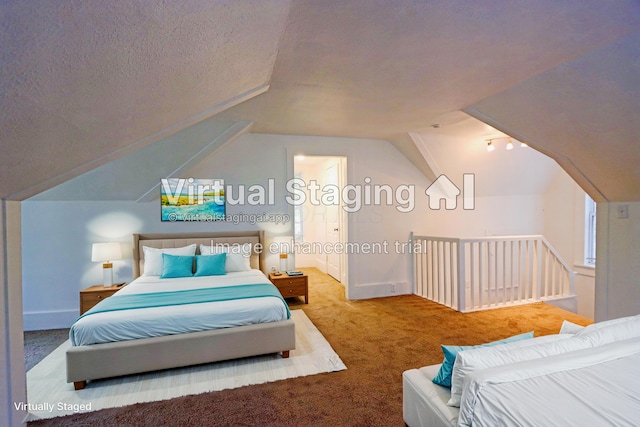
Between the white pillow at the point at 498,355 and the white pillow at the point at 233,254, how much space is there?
303 centimetres

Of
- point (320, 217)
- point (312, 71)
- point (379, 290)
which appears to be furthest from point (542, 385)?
point (320, 217)

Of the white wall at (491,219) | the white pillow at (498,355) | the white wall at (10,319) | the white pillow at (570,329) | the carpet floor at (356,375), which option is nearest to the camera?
the white pillow at (498,355)

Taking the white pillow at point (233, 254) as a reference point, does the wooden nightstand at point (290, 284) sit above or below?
below

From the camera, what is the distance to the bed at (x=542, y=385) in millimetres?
1052

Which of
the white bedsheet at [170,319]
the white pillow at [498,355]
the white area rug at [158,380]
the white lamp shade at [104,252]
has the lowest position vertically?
the white area rug at [158,380]

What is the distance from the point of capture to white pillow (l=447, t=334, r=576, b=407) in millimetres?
1271

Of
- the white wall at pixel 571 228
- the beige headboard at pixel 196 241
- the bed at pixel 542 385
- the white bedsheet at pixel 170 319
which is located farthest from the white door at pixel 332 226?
the bed at pixel 542 385

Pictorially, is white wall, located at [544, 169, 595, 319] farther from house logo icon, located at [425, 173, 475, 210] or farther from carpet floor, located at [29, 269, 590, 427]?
house logo icon, located at [425, 173, 475, 210]

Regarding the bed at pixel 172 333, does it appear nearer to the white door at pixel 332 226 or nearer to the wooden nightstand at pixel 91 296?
the wooden nightstand at pixel 91 296

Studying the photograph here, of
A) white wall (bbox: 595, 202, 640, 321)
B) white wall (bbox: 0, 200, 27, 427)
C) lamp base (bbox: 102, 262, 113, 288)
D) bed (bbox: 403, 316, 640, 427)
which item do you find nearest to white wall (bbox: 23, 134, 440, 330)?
lamp base (bbox: 102, 262, 113, 288)

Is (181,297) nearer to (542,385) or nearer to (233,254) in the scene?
(233,254)

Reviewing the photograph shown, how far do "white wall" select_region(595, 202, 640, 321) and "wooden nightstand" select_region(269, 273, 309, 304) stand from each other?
3.31 m

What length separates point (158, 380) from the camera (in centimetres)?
238

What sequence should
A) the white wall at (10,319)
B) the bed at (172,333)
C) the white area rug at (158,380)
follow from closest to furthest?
the white wall at (10,319), the white area rug at (158,380), the bed at (172,333)
